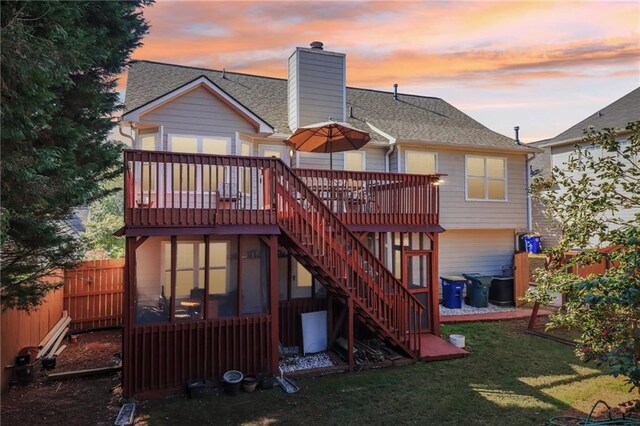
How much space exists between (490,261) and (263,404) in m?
11.1

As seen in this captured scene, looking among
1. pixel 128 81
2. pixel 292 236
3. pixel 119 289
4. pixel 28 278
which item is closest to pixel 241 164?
pixel 292 236

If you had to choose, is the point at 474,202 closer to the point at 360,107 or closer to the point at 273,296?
the point at 360,107

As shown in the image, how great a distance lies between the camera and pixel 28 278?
5.70m

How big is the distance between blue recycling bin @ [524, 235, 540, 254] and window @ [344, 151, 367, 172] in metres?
7.13

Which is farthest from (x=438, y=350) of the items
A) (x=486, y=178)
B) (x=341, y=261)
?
(x=486, y=178)

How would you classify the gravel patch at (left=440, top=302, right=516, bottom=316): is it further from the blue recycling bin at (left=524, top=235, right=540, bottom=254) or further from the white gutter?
the white gutter

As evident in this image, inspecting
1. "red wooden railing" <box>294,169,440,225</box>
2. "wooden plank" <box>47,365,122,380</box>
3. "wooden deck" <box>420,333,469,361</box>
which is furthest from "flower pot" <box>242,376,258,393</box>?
"red wooden railing" <box>294,169,440,225</box>

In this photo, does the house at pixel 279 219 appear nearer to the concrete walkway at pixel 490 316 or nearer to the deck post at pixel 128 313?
the deck post at pixel 128 313

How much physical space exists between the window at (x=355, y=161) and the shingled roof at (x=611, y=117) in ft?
31.2

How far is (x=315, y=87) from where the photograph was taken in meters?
12.2

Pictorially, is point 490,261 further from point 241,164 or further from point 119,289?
point 119,289

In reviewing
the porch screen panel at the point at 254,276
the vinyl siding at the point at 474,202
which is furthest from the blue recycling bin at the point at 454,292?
the porch screen panel at the point at 254,276

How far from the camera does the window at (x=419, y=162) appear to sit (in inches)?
504

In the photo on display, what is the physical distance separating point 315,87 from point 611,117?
512 inches
